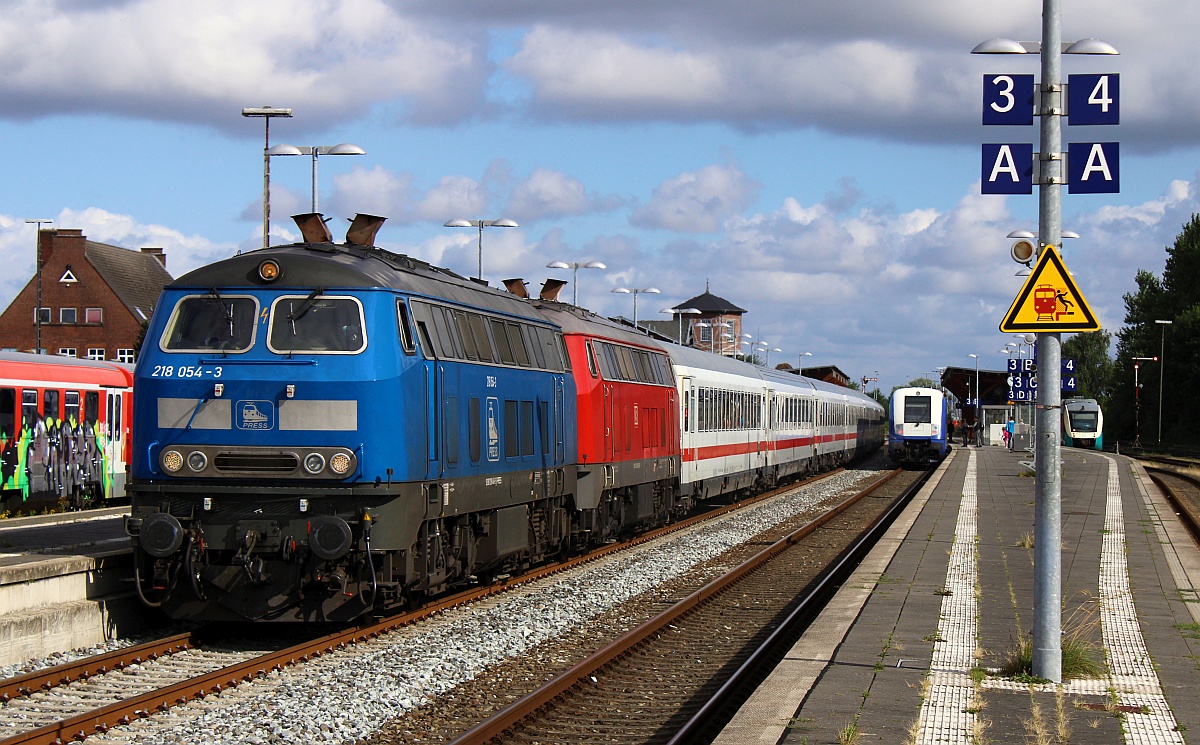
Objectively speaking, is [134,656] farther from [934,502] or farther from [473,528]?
[934,502]

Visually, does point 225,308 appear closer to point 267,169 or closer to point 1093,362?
point 267,169

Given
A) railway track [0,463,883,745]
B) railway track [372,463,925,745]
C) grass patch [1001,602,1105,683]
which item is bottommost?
railway track [372,463,925,745]

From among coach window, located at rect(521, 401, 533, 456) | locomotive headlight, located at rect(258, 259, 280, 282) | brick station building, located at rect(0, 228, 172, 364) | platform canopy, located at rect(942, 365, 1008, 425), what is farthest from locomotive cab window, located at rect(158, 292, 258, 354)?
platform canopy, located at rect(942, 365, 1008, 425)

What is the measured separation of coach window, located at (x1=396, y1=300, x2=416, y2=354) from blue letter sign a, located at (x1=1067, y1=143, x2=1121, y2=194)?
609 centimetres

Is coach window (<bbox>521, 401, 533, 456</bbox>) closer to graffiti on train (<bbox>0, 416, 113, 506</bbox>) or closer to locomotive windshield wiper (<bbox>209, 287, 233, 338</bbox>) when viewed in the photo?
locomotive windshield wiper (<bbox>209, 287, 233, 338</bbox>)

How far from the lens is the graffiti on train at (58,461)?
79.3 ft

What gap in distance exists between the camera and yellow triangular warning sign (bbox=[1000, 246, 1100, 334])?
10.2 meters

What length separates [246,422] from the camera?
39.9 ft

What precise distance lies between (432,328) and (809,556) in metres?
10.3

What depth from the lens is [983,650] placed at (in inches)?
451

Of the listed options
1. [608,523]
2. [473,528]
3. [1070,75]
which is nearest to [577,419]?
[608,523]

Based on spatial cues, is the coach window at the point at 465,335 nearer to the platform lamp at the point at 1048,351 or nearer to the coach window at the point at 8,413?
the platform lamp at the point at 1048,351

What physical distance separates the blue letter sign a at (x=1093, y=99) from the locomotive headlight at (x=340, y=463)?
6.76m

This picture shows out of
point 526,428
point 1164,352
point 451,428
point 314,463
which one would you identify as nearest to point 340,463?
point 314,463
